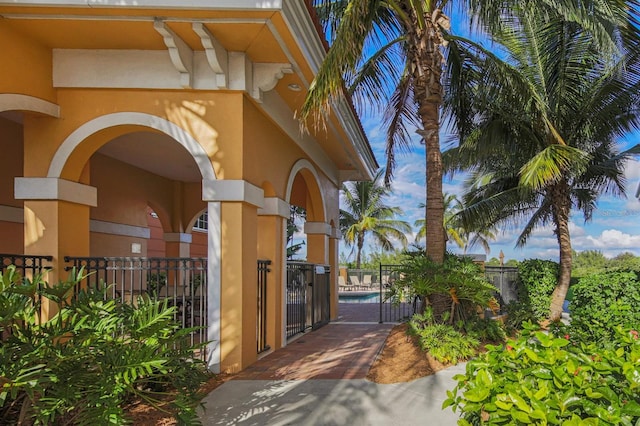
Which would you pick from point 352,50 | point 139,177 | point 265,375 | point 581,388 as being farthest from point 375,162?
point 581,388

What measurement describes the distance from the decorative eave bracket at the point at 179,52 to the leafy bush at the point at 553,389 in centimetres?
507

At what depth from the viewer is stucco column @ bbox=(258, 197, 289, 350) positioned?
7.78 metres

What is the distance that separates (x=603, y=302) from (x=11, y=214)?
9.14 m

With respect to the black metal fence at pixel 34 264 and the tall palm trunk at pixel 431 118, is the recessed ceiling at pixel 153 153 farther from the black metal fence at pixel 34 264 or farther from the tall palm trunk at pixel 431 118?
the tall palm trunk at pixel 431 118

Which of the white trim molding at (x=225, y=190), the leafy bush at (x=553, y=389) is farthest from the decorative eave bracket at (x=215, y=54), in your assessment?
the leafy bush at (x=553, y=389)

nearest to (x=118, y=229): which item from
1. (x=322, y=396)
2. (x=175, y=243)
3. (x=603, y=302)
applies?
(x=175, y=243)

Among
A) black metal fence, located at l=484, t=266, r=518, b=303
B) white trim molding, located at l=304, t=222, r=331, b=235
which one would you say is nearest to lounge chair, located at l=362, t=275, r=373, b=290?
black metal fence, located at l=484, t=266, r=518, b=303

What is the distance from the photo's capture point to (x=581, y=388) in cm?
204

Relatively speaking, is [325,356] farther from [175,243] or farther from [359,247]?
[359,247]

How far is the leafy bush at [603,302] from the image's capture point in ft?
17.6

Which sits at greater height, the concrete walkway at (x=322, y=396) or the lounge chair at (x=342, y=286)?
the concrete walkway at (x=322, y=396)

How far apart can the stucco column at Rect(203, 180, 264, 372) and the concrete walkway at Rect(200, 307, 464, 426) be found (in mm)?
347

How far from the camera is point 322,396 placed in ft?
16.6

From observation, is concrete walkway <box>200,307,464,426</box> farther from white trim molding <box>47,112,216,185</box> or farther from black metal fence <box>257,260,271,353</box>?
white trim molding <box>47,112,216,185</box>
